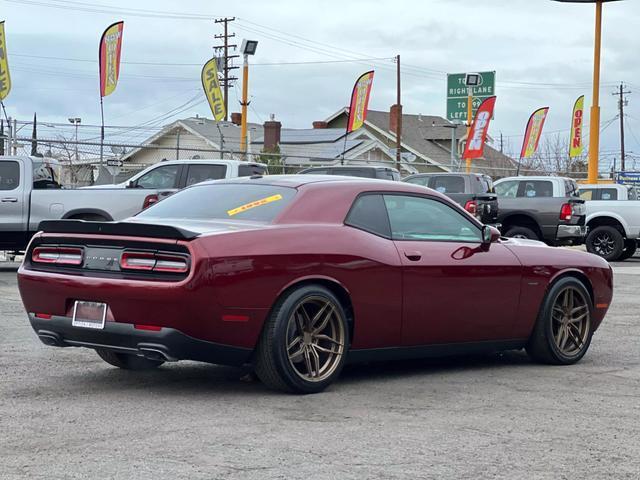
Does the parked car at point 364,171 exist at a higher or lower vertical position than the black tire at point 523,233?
higher

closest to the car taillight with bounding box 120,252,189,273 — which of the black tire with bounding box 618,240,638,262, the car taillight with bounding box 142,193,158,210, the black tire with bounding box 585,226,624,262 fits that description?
the car taillight with bounding box 142,193,158,210

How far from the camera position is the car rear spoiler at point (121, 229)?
6.57 metres

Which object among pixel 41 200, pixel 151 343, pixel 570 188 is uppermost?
pixel 570 188

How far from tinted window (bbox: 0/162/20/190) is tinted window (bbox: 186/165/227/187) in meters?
3.31

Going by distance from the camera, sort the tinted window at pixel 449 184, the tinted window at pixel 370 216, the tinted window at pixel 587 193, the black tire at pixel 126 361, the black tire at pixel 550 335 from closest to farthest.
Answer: the tinted window at pixel 370 216, the black tire at pixel 126 361, the black tire at pixel 550 335, the tinted window at pixel 449 184, the tinted window at pixel 587 193

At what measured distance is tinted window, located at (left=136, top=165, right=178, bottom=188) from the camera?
19.3 m

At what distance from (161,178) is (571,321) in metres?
11.9

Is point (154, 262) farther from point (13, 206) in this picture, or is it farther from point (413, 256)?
point (13, 206)

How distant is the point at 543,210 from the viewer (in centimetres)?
2328

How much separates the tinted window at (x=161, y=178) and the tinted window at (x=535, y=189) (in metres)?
8.34

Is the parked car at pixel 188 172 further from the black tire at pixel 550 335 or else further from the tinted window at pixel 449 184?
the black tire at pixel 550 335

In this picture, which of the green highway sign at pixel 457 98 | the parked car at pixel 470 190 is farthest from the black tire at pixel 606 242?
the green highway sign at pixel 457 98

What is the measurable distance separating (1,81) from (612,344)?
2204 centimetres

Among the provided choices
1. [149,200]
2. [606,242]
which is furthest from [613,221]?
[149,200]
